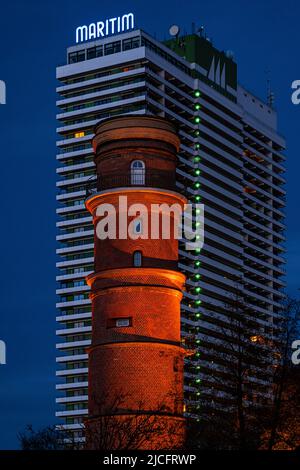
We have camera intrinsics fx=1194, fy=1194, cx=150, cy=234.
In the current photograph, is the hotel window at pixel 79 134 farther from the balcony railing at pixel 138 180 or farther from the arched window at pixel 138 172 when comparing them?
the arched window at pixel 138 172

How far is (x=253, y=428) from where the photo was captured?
5469cm

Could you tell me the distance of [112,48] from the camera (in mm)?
197375

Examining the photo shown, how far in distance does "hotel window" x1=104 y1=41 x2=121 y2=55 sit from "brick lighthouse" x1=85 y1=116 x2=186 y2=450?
137m

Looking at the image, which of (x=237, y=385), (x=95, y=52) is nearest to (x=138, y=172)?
(x=237, y=385)

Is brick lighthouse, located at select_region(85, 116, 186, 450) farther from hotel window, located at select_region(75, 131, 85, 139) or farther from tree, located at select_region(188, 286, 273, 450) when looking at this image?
hotel window, located at select_region(75, 131, 85, 139)

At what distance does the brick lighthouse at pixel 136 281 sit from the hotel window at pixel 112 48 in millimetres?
137234

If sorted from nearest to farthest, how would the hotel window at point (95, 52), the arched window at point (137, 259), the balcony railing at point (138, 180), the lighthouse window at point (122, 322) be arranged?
the lighthouse window at point (122, 322)
the arched window at point (137, 259)
the balcony railing at point (138, 180)
the hotel window at point (95, 52)

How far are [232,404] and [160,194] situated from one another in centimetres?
1121

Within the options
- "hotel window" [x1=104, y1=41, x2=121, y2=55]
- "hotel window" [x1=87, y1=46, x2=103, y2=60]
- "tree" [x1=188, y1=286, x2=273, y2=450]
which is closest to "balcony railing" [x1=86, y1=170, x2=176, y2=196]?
"tree" [x1=188, y1=286, x2=273, y2=450]

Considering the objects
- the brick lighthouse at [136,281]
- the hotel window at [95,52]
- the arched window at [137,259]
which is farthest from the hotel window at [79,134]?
the arched window at [137,259]

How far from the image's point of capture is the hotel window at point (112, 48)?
19650 cm
